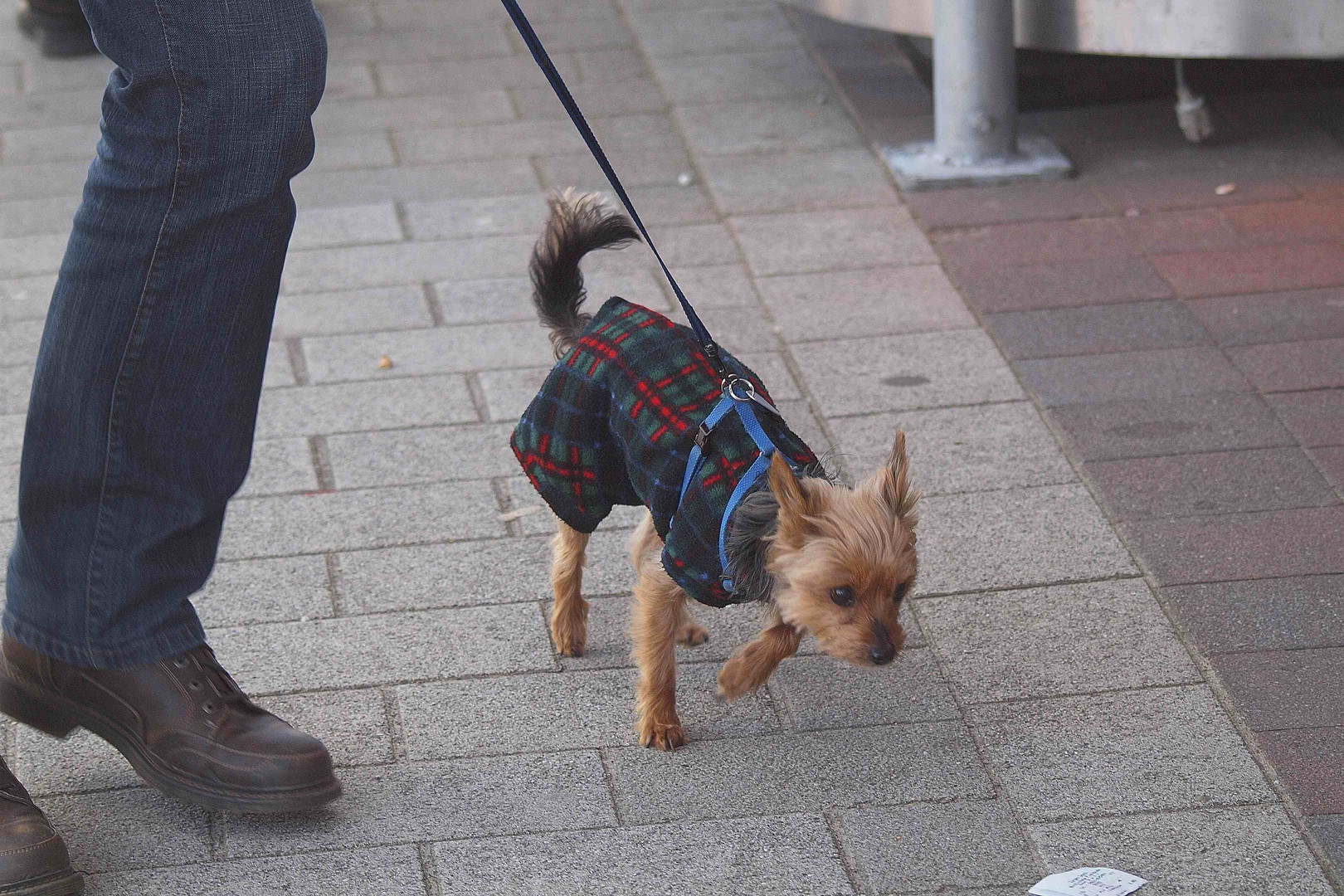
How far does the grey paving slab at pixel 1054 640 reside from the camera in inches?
130

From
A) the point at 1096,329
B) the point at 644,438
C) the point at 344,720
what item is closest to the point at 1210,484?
the point at 1096,329

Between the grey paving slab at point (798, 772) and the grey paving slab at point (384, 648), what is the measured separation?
0.46 m

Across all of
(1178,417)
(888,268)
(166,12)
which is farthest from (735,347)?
(166,12)

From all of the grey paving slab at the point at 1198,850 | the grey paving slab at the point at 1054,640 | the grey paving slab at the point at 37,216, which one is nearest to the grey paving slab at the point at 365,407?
the grey paving slab at the point at 1054,640

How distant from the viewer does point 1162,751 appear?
10.0 feet

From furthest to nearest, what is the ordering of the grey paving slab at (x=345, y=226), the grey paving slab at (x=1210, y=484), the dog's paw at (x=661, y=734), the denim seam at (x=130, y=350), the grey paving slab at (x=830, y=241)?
the grey paving slab at (x=345, y=226) < the grey paving slab at (x=830, y=241) < the grey paving slab at (x=1210, y=484) < the dog's paw at (x=661, y=734) < the denim seam at (x=130, y=350)

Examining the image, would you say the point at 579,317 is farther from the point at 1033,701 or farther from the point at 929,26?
the point at 929,26

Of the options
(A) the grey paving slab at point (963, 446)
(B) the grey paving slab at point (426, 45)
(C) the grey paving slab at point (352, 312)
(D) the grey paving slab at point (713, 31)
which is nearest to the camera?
(A) the grey paving slab at point (963, 446)

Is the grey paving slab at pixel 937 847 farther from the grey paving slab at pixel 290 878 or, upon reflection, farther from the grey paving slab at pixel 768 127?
the grey paving slab at pixel 768 127

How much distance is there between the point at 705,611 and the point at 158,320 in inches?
60.0

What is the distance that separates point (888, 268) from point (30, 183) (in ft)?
A: 11.6

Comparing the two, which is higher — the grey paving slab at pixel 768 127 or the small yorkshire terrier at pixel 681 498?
the small yorkshire terrier at pixel 681 498

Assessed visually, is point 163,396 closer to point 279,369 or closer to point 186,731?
point 186,731

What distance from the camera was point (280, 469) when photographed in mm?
4262
